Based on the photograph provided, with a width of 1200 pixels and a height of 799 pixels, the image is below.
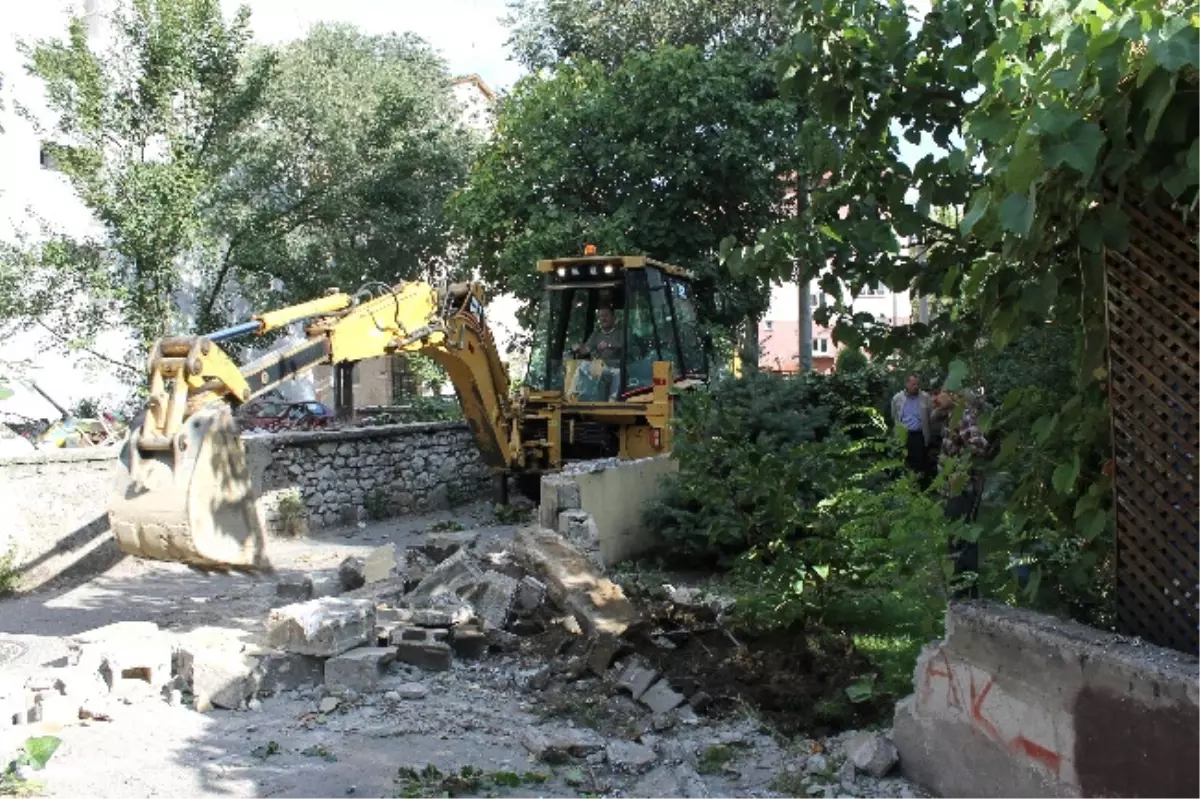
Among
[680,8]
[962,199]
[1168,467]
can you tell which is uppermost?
[680,8]

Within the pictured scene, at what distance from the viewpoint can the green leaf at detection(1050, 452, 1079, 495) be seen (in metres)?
4.11

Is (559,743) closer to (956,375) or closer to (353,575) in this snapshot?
(956,375)

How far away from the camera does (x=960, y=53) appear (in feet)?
14.9

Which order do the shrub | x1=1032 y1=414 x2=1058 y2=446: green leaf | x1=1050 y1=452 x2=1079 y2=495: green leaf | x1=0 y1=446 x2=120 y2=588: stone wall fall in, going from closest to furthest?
x1=1050 y1=452 x2=1079 y2=495: green leaf
x1=1032 y1=414 x2=1058 y2=446: green leaf
x1=0 y1=446 x2=120 y2=588: stone wall
the shrub

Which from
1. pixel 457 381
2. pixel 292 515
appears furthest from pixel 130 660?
pixel 457 381

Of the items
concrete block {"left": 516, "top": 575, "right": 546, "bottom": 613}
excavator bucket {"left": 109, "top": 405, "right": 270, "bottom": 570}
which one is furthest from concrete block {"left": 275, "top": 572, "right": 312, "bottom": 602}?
concrete block {"left": 516, "top": 575, "right": 546, "bottom": 613}

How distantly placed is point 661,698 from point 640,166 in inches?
547

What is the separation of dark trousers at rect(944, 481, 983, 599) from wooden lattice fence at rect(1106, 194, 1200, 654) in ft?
2.74

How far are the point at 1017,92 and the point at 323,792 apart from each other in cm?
416

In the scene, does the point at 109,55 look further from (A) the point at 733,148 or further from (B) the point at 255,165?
(A) the point at 733,148

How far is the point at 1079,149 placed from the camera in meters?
2.93

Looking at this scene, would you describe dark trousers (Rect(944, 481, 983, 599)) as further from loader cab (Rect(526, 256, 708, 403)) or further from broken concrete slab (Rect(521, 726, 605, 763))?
loader cab (Rect(526, 256, 708, 403))

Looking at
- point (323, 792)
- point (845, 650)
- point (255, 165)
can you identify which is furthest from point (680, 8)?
point (323, 792)

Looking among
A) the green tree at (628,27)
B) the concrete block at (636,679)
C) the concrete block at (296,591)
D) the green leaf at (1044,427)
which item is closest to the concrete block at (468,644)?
the concrete block at (636,679)
